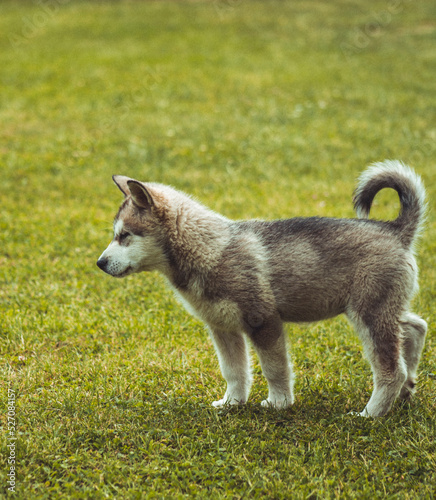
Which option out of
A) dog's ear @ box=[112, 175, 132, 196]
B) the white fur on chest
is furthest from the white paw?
dog's ear @ box=[112, 175, 132, 196]

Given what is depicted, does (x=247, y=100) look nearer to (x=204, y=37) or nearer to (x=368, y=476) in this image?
(x=204, y=37)

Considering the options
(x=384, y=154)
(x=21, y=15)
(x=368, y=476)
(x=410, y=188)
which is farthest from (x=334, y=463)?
(x=21, y=15)

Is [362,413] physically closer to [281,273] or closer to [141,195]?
[281,273]

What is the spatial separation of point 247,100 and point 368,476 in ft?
38.6

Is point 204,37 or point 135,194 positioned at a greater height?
point 135,194

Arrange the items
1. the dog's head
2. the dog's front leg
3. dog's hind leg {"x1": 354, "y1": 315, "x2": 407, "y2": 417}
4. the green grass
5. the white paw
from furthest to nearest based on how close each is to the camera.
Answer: the dog's front leg
the dog's head
the white paw
dog's hind leg {"x1": 354, "y1": 315, "x2": 407, "y2": 417}
the green grass

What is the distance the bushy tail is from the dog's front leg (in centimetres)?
145

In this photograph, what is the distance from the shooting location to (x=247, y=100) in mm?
14352

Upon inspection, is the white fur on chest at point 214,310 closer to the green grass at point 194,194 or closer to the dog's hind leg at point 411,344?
the green grass at point 194,194

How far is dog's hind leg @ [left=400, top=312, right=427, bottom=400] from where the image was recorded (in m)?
4.43

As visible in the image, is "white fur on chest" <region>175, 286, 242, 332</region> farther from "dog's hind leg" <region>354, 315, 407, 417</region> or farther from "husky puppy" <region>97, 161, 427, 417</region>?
"dog's hind leg" <region>354, 315, 407, 417</region>

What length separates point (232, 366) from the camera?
461cm

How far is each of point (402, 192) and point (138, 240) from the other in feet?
6.74

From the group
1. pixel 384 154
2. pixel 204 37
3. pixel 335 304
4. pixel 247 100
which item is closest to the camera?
pixel 335 304
